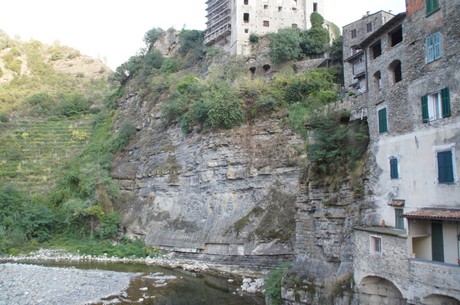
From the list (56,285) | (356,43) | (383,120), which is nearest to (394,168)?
(383,120)

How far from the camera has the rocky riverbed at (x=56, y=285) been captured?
23.3 metres

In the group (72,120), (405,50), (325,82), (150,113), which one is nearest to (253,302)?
(405,50)

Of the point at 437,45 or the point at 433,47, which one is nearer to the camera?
the point at 437,45

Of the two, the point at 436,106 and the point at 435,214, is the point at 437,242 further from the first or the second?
the point at 436,106

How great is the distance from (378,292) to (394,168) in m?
4.85

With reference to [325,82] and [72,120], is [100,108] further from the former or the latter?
[325,82]

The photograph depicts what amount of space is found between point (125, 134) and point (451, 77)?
130 ft

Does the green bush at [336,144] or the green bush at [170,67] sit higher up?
the green bush at [170,67]

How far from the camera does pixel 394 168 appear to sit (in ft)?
53.4

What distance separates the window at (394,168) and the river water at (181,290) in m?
10.1

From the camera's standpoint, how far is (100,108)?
68125mm

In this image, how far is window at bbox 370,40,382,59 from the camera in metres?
18.9

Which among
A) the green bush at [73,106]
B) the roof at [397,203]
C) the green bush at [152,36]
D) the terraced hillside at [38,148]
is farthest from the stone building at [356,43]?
the green bush at [73,106]

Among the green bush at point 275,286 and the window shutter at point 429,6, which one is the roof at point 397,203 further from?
the green bush at point 275,286
